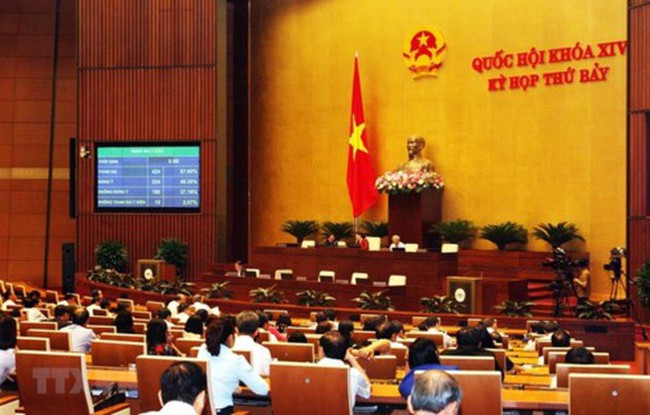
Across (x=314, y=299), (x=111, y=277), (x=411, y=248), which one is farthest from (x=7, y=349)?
(x=111, y=277)

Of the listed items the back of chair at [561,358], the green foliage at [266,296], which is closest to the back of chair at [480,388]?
the back of chair at [561,358]

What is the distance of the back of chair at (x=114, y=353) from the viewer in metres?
6.38

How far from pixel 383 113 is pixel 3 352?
596 inches

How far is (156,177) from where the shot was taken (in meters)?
20.6

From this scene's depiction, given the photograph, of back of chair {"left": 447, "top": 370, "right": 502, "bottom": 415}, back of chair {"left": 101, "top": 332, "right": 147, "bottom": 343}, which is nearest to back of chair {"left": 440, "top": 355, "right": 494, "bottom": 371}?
back of chair {"left": 447, "top": 370, "right": 502, "bottom": 415}

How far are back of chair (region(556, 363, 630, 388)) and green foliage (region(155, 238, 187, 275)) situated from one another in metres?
15.5

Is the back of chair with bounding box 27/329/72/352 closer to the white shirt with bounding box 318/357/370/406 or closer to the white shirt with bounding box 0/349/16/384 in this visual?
the white shirt with bounding box 0/349/16/384

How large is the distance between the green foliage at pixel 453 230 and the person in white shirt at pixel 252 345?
1164 centimetres

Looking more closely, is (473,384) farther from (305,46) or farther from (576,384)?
(305,46)

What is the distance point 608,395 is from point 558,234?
1279 cm

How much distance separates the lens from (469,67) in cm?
1920

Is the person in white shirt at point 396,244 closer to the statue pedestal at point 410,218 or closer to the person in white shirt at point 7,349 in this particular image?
the statue pedestal at point 410,218

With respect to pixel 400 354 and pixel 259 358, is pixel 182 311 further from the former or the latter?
pixel 259 358

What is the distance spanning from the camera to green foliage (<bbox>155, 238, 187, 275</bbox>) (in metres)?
20.4
